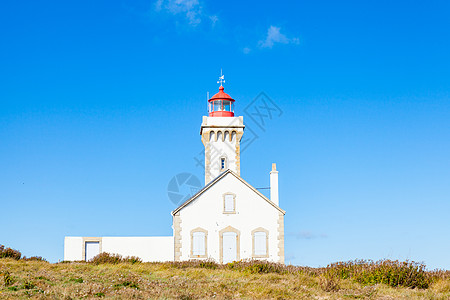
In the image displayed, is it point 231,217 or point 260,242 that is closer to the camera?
point 260,242

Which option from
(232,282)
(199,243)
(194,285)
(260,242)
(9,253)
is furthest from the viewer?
(260,242)

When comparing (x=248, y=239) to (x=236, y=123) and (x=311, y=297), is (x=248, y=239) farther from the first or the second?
(x=311, y=297)

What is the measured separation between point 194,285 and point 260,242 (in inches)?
516

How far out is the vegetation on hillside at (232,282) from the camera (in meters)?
11.7

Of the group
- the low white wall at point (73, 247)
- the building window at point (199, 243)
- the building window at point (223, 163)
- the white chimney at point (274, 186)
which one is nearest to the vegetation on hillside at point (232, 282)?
the building window at point (199, 243)

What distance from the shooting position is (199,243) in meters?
25.5

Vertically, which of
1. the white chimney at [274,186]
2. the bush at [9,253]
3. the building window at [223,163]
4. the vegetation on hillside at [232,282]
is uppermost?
the building window at [223,163]

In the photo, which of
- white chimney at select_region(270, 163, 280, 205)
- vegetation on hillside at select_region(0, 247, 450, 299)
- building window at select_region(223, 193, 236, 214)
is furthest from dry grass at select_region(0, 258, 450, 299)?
white chimney at select_region(270, 163, 280, 205)

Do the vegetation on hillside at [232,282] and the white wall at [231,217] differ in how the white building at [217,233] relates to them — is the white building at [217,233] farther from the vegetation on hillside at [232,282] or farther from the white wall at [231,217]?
the vegetation on hillside at [232,282]

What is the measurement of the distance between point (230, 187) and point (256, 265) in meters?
9.03

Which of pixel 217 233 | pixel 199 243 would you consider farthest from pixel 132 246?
pixel 217 233

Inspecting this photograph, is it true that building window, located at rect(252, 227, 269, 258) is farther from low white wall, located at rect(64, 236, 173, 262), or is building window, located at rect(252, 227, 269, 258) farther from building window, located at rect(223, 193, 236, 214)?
low white wall, located at rect(64, 236, 173, 262)

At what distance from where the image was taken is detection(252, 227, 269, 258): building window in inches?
1014

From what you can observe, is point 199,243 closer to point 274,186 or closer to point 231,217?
point 231,217
